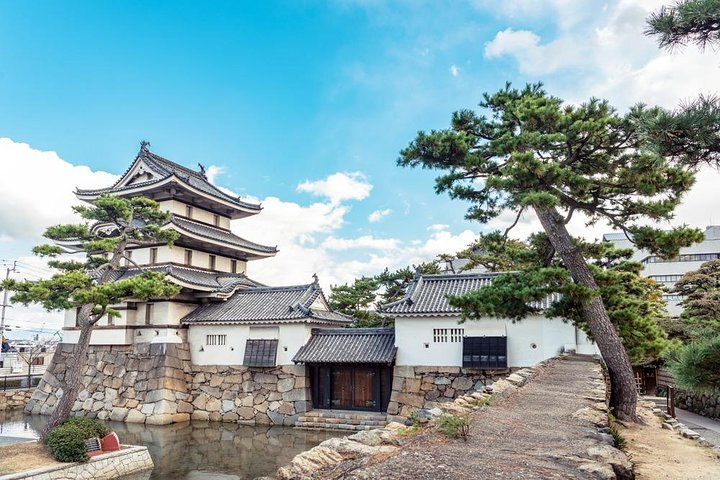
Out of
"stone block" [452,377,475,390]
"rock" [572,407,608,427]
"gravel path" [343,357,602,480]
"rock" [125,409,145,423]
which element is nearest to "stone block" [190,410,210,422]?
"rock" [125,409,145,423]

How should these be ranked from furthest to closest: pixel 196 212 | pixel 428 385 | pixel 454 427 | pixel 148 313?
pixel 196 212
pixel 148 313
pixel 428 385
pixel 454 427

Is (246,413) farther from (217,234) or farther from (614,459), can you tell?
(614,459)

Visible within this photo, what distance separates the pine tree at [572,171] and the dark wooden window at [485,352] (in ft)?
23.3

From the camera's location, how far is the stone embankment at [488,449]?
3.55 meters

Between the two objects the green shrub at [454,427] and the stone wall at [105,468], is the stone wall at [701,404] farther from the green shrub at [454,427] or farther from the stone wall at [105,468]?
the stone wall at [105,468]

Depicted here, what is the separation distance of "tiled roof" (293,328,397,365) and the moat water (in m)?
2.80

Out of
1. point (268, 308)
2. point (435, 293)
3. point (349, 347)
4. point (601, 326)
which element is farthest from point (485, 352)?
point (268, 308)

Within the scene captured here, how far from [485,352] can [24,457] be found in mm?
13726

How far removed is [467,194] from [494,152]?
1.41 m

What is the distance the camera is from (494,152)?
992cm

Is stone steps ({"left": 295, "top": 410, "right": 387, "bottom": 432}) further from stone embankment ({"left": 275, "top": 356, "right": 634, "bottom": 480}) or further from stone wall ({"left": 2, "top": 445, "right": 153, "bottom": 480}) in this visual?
stone embankment ({"left": 275, "top": 356, "right": 634, "bottom": 480})

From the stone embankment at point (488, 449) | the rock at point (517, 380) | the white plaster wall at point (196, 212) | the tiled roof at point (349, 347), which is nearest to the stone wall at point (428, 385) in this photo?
the tiled roof at point (349, 347)

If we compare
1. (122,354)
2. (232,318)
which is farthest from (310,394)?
(122,354)

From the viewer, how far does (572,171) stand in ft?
30.2
